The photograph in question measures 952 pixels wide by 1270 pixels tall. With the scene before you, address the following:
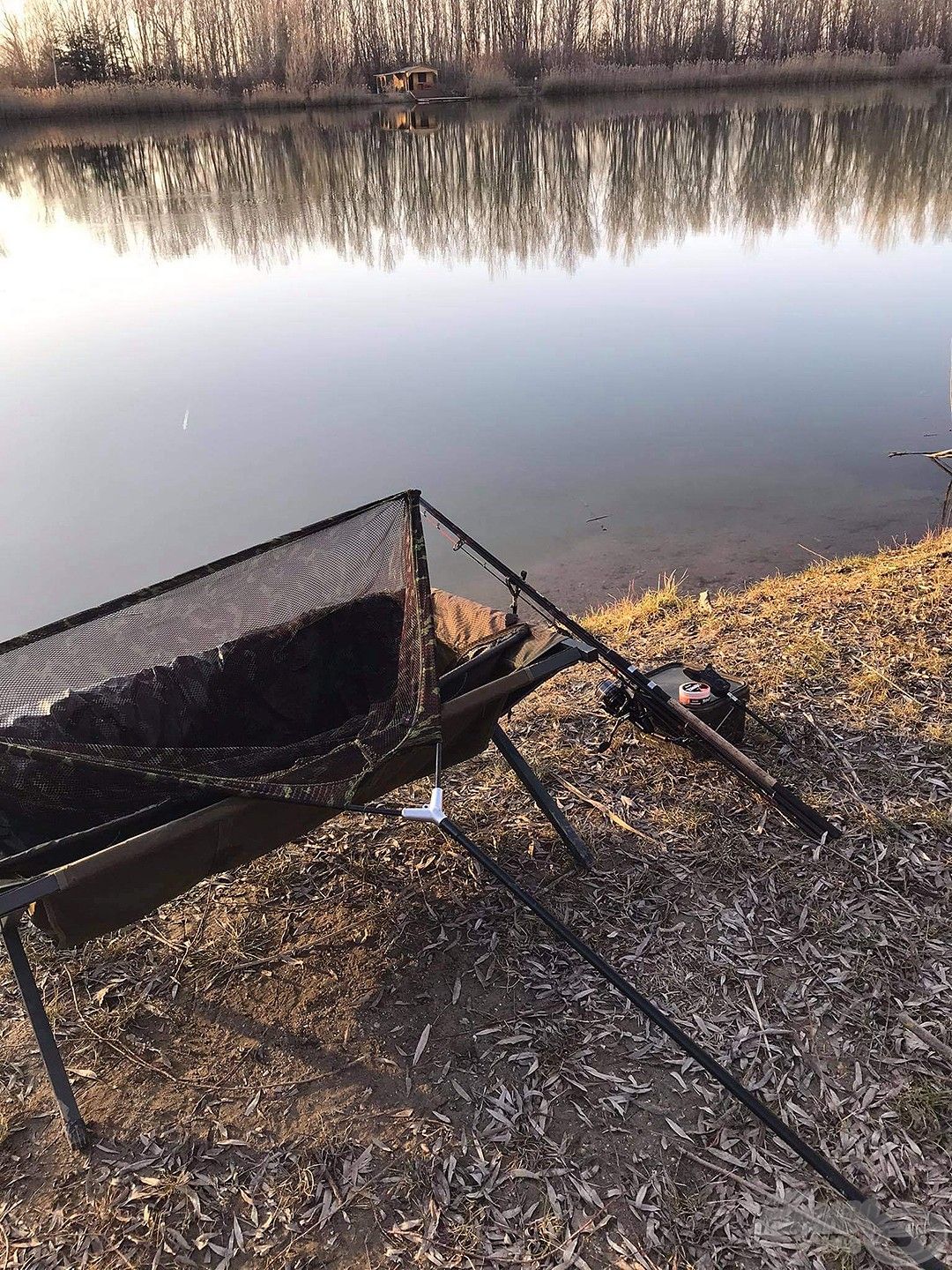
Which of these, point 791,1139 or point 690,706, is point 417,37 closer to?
point 690,706

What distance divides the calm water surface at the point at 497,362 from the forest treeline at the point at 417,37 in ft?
66.2

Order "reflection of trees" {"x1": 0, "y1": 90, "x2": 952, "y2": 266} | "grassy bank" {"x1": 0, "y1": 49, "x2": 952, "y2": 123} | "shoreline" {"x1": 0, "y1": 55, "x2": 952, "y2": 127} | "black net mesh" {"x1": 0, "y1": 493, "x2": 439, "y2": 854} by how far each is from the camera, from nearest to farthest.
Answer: "black net mesh" {"x1": 0, "y1": 493, "x2": 439, "y2": 854} → "reflection of trees" {"x1": 0, "y1": 90, "x2": 952, "y2": 266} → "shoreline" {"x1": 0, "y1": 55, "x2": 952, "y2": 127} → "grassy bank" {"x1": 0, "y1": 49, "x2": 952, "y2": 123}

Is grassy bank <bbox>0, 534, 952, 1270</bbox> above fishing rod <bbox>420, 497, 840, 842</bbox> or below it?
below

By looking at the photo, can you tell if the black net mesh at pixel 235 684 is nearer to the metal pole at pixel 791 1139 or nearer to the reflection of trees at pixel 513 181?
the metal pole at pixel 791 1139

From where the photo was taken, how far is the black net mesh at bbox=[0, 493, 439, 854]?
2.48 metres

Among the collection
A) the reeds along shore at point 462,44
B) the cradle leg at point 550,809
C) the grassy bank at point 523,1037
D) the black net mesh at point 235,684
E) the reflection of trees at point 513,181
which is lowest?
the grassy bank at point 523,1037

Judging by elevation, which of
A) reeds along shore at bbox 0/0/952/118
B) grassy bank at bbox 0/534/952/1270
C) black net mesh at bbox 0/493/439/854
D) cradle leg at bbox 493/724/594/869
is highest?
reeds along shore at bbox 0/0/952/118

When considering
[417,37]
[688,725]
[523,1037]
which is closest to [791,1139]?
[523,1037]

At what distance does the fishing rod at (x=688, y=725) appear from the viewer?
115 inches

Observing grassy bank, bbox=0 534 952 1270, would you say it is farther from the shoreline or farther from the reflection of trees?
the shoreline

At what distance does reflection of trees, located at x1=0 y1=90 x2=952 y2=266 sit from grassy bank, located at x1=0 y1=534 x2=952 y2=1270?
1177 cm

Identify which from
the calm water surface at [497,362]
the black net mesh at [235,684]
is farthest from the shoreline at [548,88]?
the black net mesh at [235,684]

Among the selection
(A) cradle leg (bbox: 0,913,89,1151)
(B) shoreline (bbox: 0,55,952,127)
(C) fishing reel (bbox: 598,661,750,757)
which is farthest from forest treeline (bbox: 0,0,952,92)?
(A) cradle leg (bbox: 0,913,89,1151)

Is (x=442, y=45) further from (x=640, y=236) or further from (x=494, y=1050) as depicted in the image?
(x=494, y=1050)
